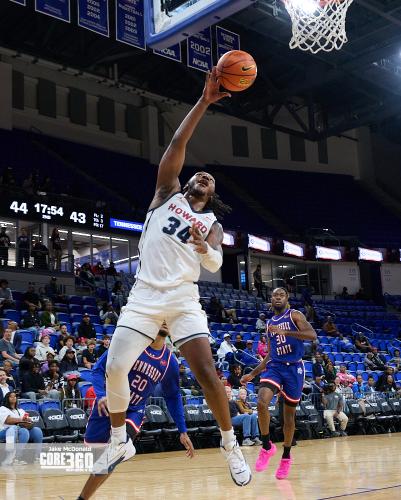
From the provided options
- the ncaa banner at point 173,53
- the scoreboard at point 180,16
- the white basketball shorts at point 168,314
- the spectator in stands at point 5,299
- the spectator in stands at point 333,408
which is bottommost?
the spectator in stands at point 333,408

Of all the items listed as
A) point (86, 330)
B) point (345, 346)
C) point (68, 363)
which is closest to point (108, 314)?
point (86, 330)

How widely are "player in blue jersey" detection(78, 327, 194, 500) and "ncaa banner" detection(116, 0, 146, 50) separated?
1305 centimetres

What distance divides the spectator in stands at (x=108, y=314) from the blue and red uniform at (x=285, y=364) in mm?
9025

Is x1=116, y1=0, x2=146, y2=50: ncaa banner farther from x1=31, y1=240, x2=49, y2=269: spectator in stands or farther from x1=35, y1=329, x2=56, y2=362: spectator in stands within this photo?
x1=35, y1=329, x2=56, y2=362: spectator in stands

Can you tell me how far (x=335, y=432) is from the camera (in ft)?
46.9

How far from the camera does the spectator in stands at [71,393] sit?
1057 cm

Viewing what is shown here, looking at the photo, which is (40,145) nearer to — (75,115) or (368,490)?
(75,115)

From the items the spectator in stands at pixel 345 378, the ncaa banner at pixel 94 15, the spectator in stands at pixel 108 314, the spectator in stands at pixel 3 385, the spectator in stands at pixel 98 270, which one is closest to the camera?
the spectator in stands at pixel 3 385

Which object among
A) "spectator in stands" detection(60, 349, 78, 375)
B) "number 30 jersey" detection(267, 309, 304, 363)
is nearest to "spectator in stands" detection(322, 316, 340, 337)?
"spectator in stands" detection(60, 349, 78, 375)

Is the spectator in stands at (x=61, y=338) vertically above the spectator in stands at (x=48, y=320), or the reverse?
the spectator in stands at (x=48, y=320)

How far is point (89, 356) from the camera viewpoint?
12234 millimetres

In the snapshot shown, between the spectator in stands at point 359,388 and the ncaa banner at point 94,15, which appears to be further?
the ncaa banner at point 94,15

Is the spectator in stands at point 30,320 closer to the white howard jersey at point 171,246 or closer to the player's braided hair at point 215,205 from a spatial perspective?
the player's braided hair at point 215,205

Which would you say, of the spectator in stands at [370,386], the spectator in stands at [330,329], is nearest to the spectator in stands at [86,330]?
the spectator in stands at [370,386]
